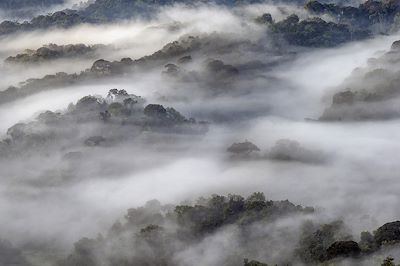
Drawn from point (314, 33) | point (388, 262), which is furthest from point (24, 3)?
point (388, 262)

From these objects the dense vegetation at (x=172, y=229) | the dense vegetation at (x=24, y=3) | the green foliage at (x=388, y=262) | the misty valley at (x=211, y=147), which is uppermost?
the dense vegetation at (x=24, y=3)

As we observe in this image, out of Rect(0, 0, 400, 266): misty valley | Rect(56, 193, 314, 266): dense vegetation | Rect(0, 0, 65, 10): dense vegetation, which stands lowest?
Rect(56, 193, 314, 266): dense vegetation

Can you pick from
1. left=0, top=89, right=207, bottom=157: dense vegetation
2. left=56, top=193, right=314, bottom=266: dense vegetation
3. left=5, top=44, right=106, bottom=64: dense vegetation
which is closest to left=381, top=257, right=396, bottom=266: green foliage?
left=56, top=193, right=314, bottom=266: dense vegetation

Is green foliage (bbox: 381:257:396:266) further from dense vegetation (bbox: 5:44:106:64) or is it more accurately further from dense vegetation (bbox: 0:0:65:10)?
dense vegetation (bbox: 0:0:65:10)

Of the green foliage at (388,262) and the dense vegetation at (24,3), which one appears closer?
the green foliage at (388,262)

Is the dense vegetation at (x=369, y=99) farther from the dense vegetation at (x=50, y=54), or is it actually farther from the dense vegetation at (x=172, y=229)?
the dense vegetation at (x=50, y=54)

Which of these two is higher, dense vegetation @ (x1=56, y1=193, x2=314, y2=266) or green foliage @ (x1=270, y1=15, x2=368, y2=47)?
green foliage @ (x1=270, y1=15, x2=368, y2=47)

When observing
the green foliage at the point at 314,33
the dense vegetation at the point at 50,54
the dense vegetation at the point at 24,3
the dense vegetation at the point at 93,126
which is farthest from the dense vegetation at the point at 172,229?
the dense vegetation at the point at 24,3

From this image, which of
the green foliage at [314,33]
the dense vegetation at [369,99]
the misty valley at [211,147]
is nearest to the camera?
the misty valley at [211,147]

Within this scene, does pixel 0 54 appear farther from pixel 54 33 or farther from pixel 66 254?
pixel 66 254

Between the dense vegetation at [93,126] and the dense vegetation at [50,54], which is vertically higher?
the dense vegetation at [50,54]
